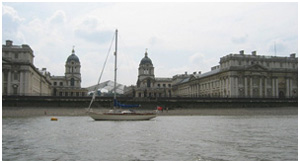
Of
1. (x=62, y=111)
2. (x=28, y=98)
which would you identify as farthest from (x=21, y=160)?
(x=28, y=98)

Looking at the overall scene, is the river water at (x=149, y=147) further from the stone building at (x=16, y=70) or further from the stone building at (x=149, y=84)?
the stone building at (x=149, y=84)

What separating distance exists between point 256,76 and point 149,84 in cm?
5747

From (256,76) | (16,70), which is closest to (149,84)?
(256,76)

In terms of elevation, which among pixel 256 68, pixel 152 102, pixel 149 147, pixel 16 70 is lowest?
pixel 149 147

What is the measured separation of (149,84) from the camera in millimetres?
157000

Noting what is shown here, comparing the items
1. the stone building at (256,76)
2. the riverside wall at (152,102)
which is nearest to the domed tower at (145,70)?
the stone building at (256,76)

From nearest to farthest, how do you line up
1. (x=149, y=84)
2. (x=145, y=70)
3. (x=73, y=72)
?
1. (x=149, y=84)
2. (x=73, y=72)
3. (x=145, y=70)

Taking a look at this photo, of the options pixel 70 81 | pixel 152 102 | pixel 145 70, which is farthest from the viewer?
pixel 145 70

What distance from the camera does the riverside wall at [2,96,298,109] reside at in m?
80.4

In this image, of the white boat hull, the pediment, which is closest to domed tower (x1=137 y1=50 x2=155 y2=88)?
the pediment

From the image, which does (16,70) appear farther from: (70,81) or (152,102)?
(70,81)

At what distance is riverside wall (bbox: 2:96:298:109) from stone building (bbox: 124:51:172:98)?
61.9 metres

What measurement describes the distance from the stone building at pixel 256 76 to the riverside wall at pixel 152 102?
12524mm

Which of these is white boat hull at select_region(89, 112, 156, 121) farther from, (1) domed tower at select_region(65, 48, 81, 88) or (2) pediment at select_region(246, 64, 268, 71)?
(1) domed tower at select_region(65, 48, 81, 88)
